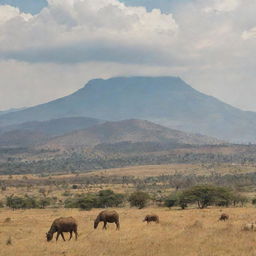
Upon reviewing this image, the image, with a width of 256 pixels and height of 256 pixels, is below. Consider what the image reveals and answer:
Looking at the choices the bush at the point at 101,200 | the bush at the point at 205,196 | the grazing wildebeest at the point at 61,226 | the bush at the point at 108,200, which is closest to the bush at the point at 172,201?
the bush at the point at 205,196

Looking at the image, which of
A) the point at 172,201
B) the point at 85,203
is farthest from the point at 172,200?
the point at 85,203

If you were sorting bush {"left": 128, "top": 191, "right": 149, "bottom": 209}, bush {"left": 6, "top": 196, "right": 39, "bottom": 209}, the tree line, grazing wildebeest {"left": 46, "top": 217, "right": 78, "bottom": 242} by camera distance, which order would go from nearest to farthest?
grazing wildebeest {"left": 46, "top": 217, "right": 78, "bottom": 242}, the tree line, bush {"left": 128, "top": 191, "right": 149, "bottom": 209}, bush {"left": 6, "top": 196, "right": 39, "bottom": 209}

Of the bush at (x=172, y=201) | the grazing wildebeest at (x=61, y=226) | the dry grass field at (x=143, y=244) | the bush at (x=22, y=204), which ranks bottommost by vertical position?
the bush at (x=22, y=204)

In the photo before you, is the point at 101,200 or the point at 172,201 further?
the point at 101,200

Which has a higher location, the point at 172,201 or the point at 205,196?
the point at 205,196

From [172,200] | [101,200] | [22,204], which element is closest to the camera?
[172,200]

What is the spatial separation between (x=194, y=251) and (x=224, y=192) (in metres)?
57.1

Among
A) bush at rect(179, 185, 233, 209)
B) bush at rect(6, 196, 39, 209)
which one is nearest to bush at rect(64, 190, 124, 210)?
bush at rect(6, 196, 39, 209)

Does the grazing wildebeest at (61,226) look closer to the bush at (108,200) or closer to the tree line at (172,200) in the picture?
the tree line at (172,200)

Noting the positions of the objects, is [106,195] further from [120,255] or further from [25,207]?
[120,255]

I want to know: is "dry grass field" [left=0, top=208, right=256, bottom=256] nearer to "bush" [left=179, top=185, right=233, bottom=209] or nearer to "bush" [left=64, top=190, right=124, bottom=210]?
"bush" [left=179, top=185, right=233, bottom=209]

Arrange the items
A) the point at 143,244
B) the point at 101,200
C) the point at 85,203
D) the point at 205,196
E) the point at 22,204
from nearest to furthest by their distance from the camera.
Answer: the point at 143,244, the point at 205,196, the point at 85,203, the point at 101,200, the point at 22,204

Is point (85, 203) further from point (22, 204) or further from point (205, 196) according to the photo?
point (205, 196)

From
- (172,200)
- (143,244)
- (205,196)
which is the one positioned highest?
(143,244)
